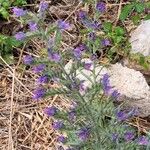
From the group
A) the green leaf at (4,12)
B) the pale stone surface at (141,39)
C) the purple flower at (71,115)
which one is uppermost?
the green leaf at (4,12)

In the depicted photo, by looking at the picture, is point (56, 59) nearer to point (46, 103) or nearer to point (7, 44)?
point (46, 103)

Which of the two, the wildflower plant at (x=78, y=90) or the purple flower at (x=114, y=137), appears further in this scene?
the purple flower at (x=114, y=137)

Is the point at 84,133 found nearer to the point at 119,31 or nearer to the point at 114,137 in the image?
the point at 114,137

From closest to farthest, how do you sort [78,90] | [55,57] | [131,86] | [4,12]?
[55,57] → [78,90] → [131,86] → [4,12]

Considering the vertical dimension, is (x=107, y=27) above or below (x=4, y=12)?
below

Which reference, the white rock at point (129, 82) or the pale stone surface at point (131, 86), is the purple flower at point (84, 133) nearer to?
the pale stone surface at point (131, 86)

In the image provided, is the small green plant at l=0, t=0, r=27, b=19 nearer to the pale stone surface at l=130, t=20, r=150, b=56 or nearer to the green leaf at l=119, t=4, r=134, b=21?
the green leaf at l=119, t=4, r=134, b=21

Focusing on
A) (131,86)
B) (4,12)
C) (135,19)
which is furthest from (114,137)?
(4,12)

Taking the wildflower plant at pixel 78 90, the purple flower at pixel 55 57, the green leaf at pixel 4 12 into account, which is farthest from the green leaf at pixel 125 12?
the purple flower at pixel 55 57
